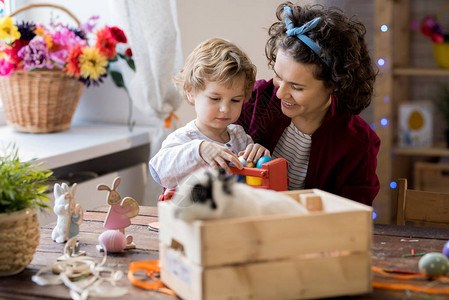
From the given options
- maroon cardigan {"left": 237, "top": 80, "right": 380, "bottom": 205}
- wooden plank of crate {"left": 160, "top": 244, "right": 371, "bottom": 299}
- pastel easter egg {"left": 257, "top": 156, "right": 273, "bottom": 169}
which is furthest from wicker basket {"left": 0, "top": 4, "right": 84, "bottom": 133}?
wooden plank of crate {"left": 160, "top": 244, "right": 371, "bottom": 299}

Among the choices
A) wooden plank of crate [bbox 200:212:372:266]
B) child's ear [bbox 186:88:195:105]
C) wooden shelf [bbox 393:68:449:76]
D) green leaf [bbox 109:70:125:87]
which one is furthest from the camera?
wooden shelf [bbox 393:68:449:76]

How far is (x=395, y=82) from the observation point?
3.66m

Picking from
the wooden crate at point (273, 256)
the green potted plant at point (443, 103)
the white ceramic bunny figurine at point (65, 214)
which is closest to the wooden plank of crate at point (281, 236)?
the wooden crate at point (273, 256)

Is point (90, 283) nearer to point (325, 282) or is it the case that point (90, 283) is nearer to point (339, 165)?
point (325, 282)

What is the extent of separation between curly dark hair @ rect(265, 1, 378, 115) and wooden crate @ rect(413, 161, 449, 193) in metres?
1.89

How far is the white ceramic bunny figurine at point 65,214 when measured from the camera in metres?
1.39

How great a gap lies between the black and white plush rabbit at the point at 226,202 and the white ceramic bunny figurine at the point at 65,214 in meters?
0.37

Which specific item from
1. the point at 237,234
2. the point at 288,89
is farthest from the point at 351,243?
the point at 288,89

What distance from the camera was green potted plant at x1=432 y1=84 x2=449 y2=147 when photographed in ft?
11.7

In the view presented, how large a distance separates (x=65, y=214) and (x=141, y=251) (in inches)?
7.6

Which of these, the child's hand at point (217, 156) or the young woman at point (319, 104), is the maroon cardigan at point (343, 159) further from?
the child's hand at point (217, 156)

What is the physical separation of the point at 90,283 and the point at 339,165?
0.93 metres

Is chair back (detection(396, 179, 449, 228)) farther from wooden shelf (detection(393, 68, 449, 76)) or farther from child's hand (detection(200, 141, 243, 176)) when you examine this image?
wooden shelf (detection(393, 68, 449, 76))

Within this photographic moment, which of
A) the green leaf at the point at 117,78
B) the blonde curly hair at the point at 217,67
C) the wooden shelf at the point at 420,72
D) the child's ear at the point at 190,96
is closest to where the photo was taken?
the blonde curly hair at the point at 217,67
